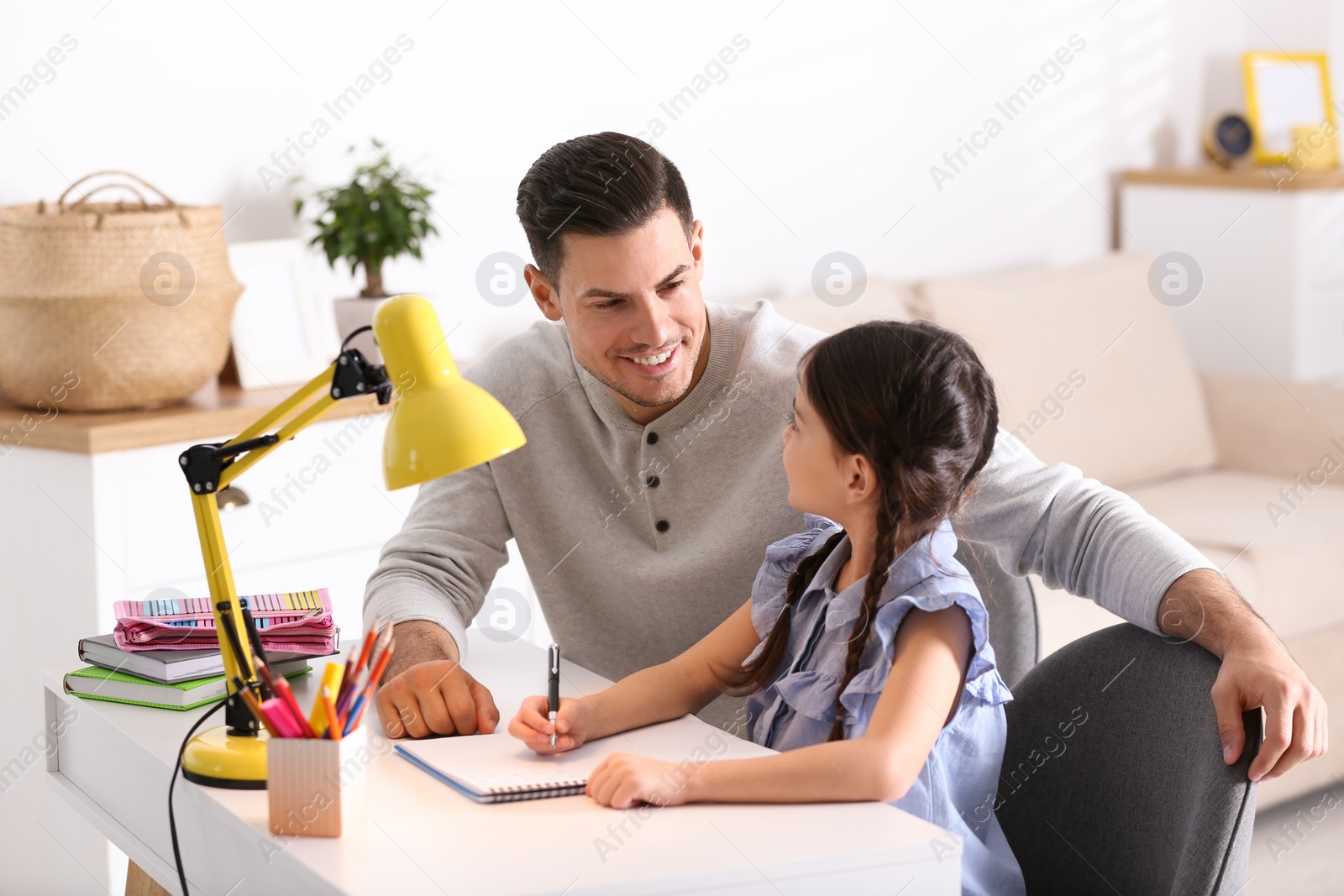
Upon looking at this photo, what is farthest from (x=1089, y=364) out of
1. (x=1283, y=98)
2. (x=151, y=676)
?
(x=151, y=676)

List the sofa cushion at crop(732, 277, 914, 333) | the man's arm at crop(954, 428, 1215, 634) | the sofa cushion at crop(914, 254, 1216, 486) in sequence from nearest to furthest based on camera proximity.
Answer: the man's arm at crop(954, 428, 1215, 634)
the sofa cushion at crop(732, 277, 914, 333)
the sofa cushion at crop(914, 254, 1216, 486)

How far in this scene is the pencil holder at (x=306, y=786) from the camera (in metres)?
1.00

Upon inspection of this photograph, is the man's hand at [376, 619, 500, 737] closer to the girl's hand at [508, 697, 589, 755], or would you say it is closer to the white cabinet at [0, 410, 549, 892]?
the girl's hand at [508, 697, 589, 755]

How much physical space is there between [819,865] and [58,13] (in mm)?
1967

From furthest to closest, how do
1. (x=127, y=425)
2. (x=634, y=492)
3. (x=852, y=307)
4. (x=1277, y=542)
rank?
1. (x=852, y=307)
2. (x=1277, y=542)
3. (x=127, y=425)
4. (x=634, y=492)

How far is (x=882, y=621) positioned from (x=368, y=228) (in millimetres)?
1489

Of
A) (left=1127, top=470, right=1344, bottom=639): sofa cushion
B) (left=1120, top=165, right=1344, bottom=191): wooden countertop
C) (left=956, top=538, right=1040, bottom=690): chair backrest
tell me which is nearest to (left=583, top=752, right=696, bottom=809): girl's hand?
(left=956, top=538, right=1040, bottom=690): chair backrest

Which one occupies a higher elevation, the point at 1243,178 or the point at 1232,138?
the point at 1232,138

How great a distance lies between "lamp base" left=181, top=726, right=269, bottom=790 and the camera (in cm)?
110

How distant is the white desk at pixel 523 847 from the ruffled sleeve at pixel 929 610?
0.44ft

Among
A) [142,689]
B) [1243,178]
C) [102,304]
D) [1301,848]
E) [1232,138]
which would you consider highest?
[1232,138]

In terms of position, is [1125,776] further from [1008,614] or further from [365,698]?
[365,698]

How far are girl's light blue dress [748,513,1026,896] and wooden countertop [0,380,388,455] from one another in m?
0.95

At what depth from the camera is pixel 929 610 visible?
119 cm
